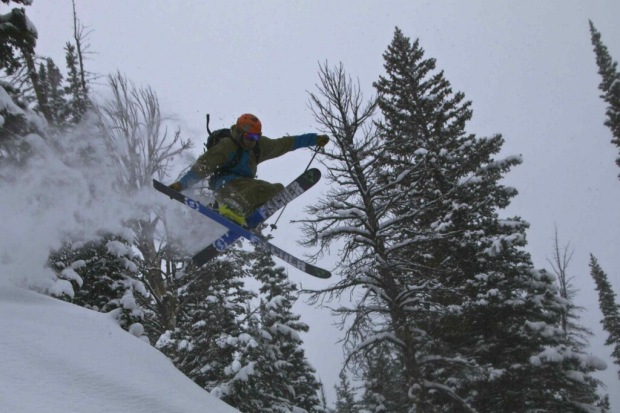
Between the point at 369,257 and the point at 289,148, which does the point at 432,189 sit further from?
the point at 289,148

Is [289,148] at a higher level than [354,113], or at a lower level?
lower

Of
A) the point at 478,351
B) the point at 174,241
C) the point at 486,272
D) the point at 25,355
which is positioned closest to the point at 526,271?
the point at 486,272

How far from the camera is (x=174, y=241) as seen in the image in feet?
43.0

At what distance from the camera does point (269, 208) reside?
30.1ft

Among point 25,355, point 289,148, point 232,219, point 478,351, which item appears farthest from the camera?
point 478,351

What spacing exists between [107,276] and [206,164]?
15.5 feet

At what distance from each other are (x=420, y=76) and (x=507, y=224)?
6137 mm

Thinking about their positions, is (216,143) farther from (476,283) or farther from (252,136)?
(476,283)

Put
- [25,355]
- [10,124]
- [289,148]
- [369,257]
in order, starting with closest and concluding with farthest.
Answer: [25,355] → [10,124] → [289,148] → [369,257]

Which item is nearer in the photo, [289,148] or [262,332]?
[289,148]

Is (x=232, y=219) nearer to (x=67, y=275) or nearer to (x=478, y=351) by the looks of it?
(x=67, y=275)

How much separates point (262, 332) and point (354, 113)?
8000 mm

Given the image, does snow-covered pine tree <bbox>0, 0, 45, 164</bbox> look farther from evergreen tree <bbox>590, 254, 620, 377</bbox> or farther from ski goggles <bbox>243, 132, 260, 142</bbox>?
evergreen tree <bbox>590, 254, 620, 377</bbox>

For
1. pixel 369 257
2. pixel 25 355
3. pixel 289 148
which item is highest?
pixel 289 148
